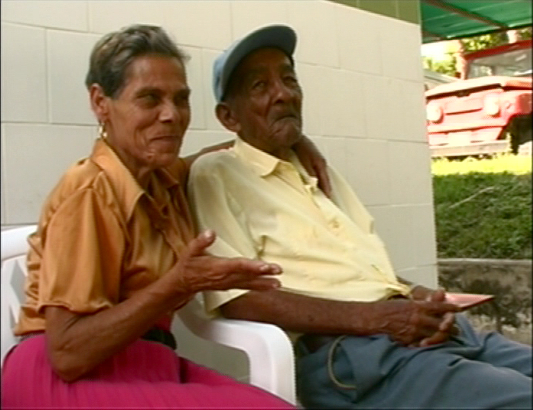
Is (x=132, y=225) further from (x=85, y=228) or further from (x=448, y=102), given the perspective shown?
(x=448, y=102)

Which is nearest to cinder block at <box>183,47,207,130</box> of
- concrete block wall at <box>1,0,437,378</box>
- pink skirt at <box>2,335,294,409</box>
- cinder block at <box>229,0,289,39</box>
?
concrete block wall at <box>1,0,437,378</box>

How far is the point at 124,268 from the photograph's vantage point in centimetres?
120

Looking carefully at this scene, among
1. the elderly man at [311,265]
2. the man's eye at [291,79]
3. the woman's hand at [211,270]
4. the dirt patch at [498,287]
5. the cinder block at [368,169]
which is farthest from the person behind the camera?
the cinder block at [368,169]

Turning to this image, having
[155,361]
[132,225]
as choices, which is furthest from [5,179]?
[155,361]

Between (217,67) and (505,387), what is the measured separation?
919mm

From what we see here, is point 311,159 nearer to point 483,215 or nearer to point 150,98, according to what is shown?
point 150,98

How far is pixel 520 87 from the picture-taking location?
0.77m

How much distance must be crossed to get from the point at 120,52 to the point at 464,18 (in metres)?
0.58

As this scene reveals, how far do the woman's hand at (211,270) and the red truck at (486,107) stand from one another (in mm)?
309

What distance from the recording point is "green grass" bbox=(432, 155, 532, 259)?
2.55ft

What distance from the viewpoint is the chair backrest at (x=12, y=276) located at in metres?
1.26

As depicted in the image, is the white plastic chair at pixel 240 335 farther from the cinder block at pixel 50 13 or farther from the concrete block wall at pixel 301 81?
the cinder block at pixel 50 13

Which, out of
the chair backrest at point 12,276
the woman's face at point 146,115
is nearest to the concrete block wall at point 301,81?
the chair backrest at point 12,276

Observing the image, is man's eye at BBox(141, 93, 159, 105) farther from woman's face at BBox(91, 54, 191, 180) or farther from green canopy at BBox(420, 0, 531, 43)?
green canopy at BBox(420, 0, 531, 43)
